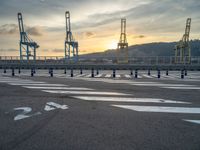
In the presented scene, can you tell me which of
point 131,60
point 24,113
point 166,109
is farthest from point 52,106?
point 131,60

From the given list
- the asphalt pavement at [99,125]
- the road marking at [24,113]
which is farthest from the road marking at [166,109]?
the road marking at [24,113]

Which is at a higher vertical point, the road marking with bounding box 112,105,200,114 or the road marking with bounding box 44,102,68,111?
the road marking with bounding box 44,102,68,111

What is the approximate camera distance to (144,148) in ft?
11.8

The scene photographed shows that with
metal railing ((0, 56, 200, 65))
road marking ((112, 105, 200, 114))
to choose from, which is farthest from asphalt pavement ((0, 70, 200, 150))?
metal railing ((0, 56, 200, 65))

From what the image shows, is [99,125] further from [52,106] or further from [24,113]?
[52,106]

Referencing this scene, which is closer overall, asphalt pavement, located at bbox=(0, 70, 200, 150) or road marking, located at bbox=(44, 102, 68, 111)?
asphalt pavement, located at bbox=(0, 70, 200, 150)

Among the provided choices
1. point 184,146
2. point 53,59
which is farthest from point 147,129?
point 53,59

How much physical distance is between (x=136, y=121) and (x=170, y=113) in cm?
143

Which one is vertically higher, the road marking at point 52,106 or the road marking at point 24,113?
the road marking at point 52,106

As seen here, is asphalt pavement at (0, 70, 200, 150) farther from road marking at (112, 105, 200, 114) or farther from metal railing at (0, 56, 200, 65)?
metal railing at (0, 56, 200, 65)

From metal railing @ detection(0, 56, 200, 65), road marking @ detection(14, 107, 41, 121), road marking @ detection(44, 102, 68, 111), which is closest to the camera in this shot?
road marking @ detection(14, 107, 41, 121)

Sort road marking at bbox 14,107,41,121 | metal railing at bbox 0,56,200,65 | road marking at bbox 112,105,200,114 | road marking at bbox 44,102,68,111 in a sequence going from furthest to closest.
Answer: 1. metal railing at bbox 0,56,200,65
2. road marking at bbox 44,102,68,111
3. road marking at bbox 112,105,200,114
4. road marking at bbox 14,107,41,121

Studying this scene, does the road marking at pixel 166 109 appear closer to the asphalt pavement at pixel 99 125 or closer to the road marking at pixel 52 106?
the asphalt pavement at pixel 99 125

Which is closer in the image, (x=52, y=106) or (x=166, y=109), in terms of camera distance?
(x=166, y=109)
